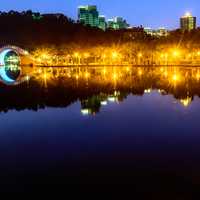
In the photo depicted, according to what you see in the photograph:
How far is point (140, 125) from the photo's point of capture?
11906 millimetres

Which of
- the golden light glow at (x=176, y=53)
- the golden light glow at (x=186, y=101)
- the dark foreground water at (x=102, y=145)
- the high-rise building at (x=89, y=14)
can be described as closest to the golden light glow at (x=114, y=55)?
the golden light glow at (x=176, y=53)

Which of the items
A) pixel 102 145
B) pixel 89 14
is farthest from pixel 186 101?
pixel 89 14

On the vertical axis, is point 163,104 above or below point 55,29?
below

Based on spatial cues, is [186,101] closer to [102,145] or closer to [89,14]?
[102,145]

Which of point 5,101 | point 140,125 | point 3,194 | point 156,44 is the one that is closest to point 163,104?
point 140,125

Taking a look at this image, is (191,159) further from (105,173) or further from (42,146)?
(42,146)

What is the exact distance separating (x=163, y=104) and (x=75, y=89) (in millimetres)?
6897

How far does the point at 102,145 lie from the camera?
9703 millimetres

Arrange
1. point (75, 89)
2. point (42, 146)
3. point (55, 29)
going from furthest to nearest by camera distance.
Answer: point (55, 29), point (75, 89), point (42, 146)

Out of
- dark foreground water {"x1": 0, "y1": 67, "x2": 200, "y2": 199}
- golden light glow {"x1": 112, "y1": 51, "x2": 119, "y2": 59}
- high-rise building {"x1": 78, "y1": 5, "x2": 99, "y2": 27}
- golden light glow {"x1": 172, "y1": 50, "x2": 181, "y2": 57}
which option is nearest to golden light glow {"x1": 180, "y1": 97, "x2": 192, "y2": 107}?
dark foreground water {"x1": 0, "y1": 67, "x2": 200, "y2": 199}

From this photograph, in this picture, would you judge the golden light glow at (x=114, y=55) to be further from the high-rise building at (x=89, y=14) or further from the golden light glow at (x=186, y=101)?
the high-rise building at (x=89, y=14)

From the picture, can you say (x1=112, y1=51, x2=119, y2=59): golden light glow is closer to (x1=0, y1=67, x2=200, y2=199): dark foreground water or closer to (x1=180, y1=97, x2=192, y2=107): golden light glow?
(x1=0, y1=67, x2=200, y2=199): dark foreground water

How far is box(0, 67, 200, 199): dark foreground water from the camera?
285 inches

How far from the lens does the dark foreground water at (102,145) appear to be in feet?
23.8
